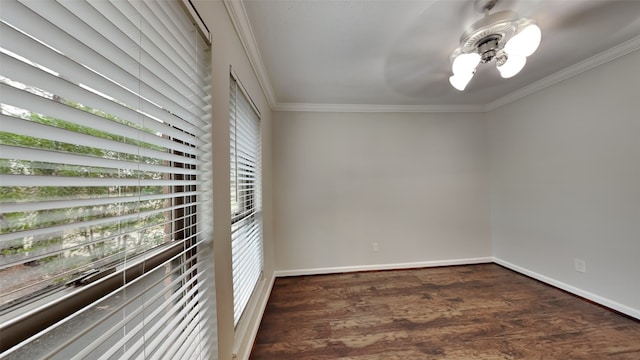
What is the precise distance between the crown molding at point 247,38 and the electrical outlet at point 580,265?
12.5ft

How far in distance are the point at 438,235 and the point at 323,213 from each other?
1745 millimetres

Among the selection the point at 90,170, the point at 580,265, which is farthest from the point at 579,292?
the point at 90,170

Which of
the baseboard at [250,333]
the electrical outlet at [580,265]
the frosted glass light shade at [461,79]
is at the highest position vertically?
the frosted glass light shade at [461,79]

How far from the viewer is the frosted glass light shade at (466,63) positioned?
1626 millimetres

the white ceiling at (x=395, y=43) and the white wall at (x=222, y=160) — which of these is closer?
the white wall at (x=222, y=160)

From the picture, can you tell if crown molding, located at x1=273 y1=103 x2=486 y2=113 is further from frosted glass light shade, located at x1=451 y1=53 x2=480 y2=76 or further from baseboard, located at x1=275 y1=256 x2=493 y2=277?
baseboard, located at x1=275 y1=256 x2=493 y2=277

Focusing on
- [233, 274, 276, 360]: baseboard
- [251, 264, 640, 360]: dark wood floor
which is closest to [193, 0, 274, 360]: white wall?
[233, 274, 276, 360]: baseboard

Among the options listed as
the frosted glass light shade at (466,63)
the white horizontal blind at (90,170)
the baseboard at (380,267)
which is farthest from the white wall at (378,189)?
the white horizontal blind at (90,170)

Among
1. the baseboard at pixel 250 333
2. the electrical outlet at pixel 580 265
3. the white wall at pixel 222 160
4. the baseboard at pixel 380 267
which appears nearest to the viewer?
the white wall at pixel 222 160

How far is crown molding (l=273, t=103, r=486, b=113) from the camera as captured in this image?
321cm

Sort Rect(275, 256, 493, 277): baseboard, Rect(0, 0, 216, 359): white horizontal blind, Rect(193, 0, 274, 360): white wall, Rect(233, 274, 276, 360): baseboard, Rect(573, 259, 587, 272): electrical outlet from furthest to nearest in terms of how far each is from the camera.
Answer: Rect(275, 256, 493, 277): baseboard
Rect(573, 259, 587, 272): electrical outlet
Rect(233, 274, 276, 360): baseboard
Rect(193, 0, 274, 360): white wall
Rect(0, 0, 216, 359): white horizontal blind

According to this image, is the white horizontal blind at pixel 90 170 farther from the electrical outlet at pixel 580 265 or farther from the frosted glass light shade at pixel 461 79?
the electrical outlet at pixel 580 265

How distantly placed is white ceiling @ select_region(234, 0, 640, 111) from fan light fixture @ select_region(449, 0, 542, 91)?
0.10 metres

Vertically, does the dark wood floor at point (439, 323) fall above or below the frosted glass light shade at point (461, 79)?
below
